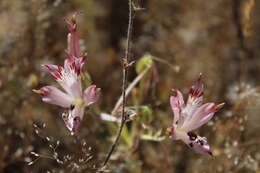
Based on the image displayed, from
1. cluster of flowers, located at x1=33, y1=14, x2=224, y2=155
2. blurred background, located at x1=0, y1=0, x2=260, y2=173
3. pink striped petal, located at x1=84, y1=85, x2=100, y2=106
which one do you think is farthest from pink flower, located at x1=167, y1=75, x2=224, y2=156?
blurred background, located at x1=0, y1=0, x2=260, y2=173

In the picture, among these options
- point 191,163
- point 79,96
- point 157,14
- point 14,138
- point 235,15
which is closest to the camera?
point 79,96

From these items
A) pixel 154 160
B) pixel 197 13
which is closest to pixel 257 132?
pixel 154 160

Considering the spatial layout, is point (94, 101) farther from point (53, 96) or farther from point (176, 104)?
point (176, 104)

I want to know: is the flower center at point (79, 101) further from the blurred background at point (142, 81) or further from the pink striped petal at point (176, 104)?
the pink striped petal at point (176, 104)

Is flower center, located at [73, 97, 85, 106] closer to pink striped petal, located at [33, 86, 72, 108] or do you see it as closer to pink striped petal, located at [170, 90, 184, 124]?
pink striped petal, located at [33, 86, 72, 108]

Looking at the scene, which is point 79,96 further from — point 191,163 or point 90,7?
point 90,7

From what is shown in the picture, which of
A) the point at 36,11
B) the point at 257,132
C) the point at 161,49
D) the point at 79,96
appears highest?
the point at 36,11

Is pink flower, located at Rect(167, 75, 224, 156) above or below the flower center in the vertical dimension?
below

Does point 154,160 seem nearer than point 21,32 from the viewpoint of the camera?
Yes
